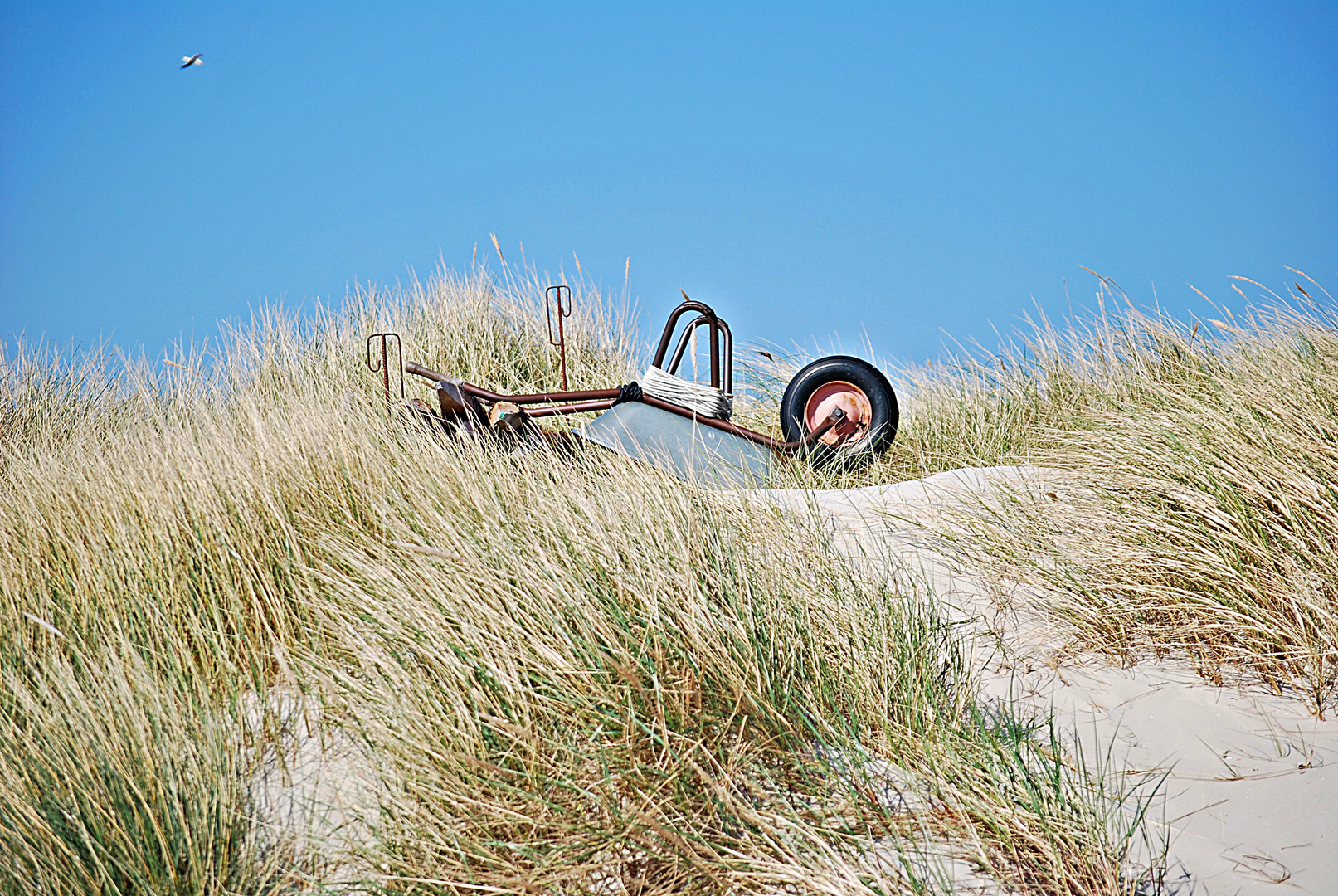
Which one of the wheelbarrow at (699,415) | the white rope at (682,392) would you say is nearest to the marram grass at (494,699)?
the wheelbarrow at (699,415)

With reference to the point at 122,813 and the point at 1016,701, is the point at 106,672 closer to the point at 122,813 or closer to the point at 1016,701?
the point at 122,813

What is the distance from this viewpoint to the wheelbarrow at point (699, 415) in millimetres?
4680

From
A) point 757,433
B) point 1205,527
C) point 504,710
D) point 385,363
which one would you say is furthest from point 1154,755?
point 385,363

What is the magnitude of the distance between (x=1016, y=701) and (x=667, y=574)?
48.1 inches

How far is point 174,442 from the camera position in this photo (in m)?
4.71

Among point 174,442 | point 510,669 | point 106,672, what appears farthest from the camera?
point 174,442

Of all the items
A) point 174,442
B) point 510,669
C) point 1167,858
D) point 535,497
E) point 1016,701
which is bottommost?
point 1167,858

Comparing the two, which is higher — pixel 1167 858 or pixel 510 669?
pixel 510 669

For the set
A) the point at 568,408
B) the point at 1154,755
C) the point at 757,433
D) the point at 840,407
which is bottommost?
the point at 1154,755

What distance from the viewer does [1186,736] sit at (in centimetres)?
279

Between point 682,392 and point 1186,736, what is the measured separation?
3126 millimetres

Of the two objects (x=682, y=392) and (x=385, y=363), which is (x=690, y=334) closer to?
(x=682, y=392)

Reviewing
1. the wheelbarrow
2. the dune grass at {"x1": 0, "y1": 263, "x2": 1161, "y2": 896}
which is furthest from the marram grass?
the wheelbarrow

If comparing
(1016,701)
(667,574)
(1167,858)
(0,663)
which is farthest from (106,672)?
(1167,858)
